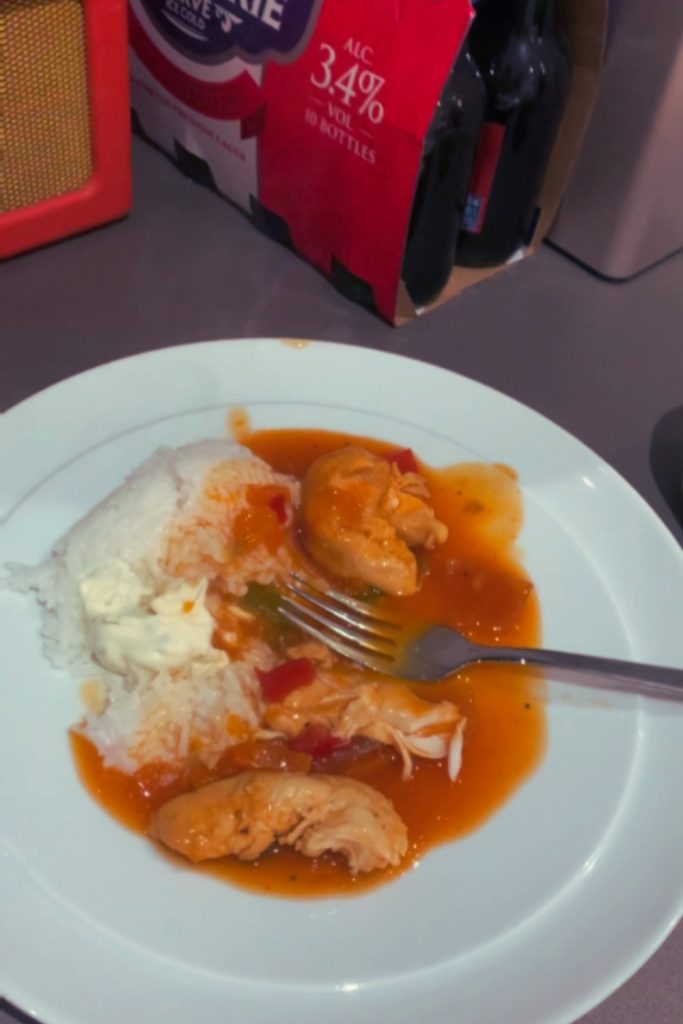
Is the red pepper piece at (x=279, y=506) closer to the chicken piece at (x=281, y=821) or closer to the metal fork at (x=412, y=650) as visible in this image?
the metal fork at (x=412, y=650)

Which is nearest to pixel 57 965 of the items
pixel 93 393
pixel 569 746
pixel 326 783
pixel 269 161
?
pixel 326 783

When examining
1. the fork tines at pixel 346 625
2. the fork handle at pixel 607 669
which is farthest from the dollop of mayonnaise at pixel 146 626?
the fork handle at pixel 607 669

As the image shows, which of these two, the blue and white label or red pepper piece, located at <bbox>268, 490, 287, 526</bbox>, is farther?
the blue and white label

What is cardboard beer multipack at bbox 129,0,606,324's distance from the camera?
1.41m

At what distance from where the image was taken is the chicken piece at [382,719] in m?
1.13

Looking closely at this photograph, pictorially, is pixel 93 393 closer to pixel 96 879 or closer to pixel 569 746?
pixel 96 879

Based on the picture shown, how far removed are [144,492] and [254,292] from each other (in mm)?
645

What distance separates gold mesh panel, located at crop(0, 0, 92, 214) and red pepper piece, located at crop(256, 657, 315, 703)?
98cm

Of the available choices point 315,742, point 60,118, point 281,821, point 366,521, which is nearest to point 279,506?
point 366,521

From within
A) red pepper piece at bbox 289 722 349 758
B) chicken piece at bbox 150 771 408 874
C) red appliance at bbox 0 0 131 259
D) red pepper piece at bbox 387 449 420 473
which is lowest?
red pepper piece at bbox 289 722 349 758

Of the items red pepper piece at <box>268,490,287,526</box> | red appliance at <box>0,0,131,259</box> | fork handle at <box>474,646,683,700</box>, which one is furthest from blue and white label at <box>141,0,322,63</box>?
fork handle at <box>474,646,683,700</box>

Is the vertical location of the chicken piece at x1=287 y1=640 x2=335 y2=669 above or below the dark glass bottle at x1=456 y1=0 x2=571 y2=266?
below

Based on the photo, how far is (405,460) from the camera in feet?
4.66

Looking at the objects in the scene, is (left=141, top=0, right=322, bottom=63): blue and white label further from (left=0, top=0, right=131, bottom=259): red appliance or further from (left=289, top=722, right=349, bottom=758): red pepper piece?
(left=289, top=722, right=349, bottom=758): red pepper piece
